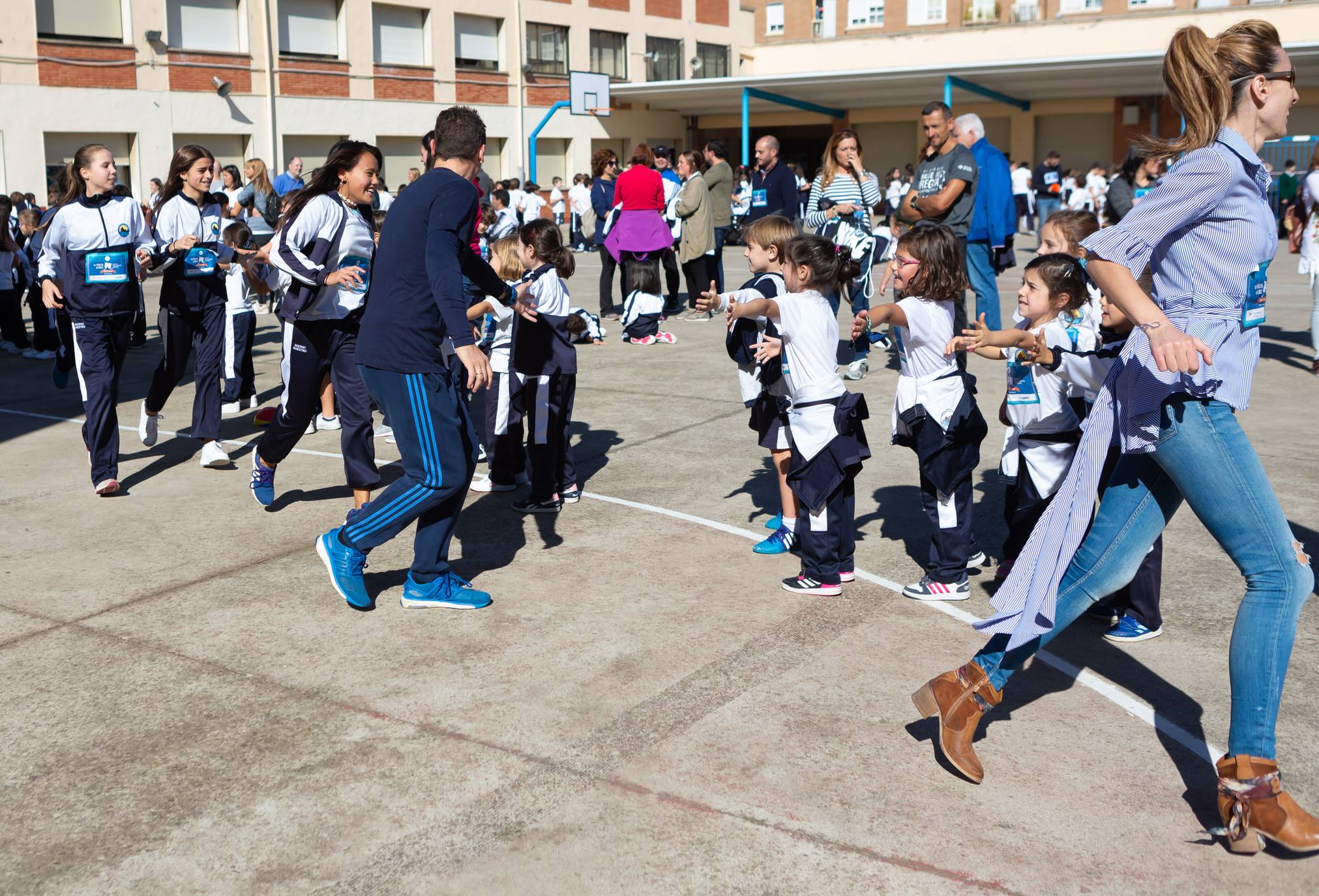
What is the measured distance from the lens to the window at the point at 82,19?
27.7 m

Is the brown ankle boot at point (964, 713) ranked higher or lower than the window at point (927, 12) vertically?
lower

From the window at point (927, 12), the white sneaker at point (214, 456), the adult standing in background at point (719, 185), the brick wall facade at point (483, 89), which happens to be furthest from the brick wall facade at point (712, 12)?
the white sneaker at point (214, 456)

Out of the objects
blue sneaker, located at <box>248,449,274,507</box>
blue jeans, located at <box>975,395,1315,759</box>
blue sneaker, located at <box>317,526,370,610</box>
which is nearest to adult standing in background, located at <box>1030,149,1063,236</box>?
blue sneaker, located at <box>248,449,274,507</box>

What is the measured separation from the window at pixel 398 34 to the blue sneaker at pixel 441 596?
33.2m

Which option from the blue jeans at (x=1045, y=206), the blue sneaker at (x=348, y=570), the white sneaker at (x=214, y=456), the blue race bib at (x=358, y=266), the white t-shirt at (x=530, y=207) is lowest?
the blue sneaker at (x=348, y=570)

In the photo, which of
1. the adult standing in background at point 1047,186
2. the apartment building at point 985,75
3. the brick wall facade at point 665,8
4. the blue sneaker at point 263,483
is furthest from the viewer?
the brick wall facade at point 665,8

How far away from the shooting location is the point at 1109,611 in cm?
482

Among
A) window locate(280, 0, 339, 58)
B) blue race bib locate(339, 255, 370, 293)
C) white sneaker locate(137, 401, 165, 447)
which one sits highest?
window locate(280, 0, 339, 58)

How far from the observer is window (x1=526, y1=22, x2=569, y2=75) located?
132 ft

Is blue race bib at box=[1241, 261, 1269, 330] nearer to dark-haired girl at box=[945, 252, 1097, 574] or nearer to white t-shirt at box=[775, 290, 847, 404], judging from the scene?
dark-haired girl at box=[945, 252, 1097, 574]

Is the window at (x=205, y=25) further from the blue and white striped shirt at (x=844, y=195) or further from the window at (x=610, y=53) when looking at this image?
the blue and white striped shirt at (x=844, y=195)

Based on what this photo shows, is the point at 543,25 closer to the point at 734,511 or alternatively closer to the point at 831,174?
the point at 831,174

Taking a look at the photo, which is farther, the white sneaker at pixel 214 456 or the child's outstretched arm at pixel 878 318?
the white sneaker at pixel 214 456

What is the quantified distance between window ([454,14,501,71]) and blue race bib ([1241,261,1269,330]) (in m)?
37.3
